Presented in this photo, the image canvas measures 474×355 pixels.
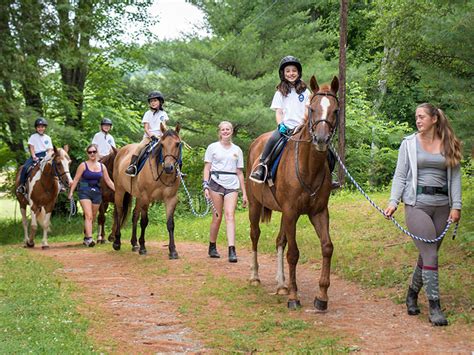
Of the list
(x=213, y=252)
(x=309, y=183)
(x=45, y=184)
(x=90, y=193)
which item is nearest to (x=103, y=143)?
(x=90, y=193)

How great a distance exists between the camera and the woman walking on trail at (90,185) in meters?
15.8

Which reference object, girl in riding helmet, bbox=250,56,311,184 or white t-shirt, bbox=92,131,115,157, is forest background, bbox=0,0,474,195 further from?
girl in riding helmet, bbox=250,56,311,184

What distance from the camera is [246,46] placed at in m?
26.0

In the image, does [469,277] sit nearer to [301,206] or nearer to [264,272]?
[301,206]

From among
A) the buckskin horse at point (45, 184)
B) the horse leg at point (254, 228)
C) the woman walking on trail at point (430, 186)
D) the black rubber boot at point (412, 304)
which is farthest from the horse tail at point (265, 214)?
the buckskin horse at point (45, 184)

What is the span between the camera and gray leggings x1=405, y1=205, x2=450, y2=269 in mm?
6750

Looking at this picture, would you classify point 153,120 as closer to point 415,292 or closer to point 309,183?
point 309,183

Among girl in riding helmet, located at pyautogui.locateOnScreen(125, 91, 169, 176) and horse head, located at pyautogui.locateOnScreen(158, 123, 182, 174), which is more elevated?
girl in riding helmet, located at pyautogui.locateOnScreen(125, 91, 169, 176)

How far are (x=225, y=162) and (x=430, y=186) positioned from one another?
553cm

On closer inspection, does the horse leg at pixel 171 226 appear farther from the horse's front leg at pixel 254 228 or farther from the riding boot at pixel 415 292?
the riding boot at pixel 415 292

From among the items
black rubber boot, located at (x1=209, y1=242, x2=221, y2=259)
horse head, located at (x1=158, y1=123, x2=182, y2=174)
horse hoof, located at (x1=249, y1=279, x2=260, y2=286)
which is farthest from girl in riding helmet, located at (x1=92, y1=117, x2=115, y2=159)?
horse hoof, located at (x1=249, y1=279, x2=260, y2=286)

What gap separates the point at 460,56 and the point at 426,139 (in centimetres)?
413

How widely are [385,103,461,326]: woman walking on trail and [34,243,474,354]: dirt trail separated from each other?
0.53 m

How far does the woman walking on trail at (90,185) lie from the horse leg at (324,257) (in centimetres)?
901
